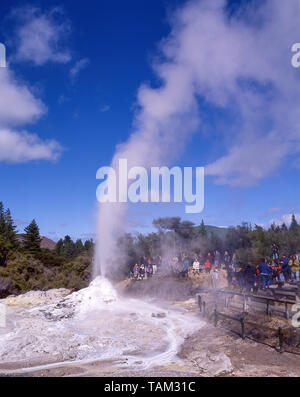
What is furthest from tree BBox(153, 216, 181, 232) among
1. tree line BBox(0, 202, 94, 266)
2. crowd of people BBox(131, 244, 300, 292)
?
crowd of people BBox(131, 244, 300, 292)

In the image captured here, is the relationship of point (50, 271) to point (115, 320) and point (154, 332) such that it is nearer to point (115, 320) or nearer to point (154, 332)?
point (115, 320)

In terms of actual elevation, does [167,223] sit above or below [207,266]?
above

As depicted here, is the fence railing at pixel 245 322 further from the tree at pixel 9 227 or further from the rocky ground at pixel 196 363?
the tree at pixel 9 227

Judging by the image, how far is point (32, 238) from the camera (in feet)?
132

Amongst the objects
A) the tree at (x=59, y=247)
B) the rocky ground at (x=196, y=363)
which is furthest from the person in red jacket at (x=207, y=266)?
the tree at (x=59, y=247)

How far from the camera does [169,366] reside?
7250mm

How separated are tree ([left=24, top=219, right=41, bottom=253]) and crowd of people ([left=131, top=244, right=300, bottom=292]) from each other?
22.5 m

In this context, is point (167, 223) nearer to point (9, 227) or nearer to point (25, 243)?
point (25, 243)

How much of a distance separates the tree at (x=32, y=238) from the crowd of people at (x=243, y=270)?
22505 mm

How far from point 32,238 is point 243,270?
3295 centimetres

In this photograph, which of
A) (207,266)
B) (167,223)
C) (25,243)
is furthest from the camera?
(25,243)

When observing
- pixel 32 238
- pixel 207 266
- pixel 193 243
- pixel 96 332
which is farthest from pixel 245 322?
pixel 32 238
